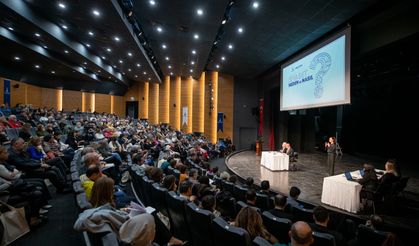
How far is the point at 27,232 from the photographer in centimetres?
290

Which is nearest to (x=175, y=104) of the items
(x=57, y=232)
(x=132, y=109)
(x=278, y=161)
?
(x=132, y=109)

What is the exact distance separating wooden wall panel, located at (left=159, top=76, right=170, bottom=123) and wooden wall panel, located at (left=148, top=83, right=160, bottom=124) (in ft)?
1.35

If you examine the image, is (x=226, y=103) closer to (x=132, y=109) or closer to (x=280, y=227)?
(x=132, y=109)

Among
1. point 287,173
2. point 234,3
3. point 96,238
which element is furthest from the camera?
point 287,173

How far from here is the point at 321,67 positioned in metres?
7.09

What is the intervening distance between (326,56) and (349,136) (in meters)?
7.11

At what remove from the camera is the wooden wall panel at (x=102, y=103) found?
21.2 m

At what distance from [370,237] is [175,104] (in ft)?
58.4

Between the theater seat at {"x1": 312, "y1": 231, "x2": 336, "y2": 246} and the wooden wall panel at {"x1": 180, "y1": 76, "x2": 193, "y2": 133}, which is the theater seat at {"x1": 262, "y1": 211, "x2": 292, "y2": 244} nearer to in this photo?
the theater seat at {"x1": 312, "y1": 231, "x2": 336, "y2": 246}

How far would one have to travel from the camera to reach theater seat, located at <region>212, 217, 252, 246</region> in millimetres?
1907

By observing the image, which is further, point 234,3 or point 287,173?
point 287,173

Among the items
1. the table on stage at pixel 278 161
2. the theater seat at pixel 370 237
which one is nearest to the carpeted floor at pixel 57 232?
the theater seat at pixel 370 237

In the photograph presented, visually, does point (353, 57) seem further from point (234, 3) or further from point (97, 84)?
point (97, 84)

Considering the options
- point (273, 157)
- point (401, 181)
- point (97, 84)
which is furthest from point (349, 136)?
point (97, 84)
